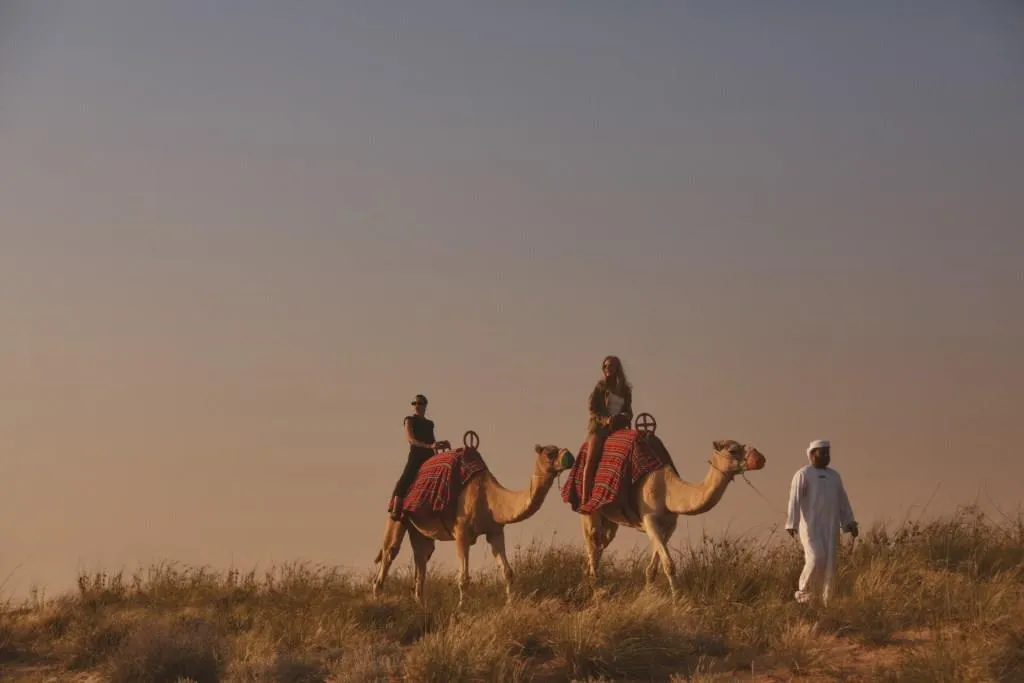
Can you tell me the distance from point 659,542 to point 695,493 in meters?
0.86

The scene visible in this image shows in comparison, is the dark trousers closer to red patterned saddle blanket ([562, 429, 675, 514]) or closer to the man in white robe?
red patterned saddle blanket ([562, 429, 675, 514])

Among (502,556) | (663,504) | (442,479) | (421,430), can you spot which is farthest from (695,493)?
(421,430)

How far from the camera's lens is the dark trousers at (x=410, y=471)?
20.6 m

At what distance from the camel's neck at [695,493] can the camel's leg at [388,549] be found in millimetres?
4681

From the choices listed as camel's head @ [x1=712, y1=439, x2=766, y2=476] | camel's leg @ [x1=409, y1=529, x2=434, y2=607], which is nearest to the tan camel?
camel's head @ [x1=712, y1=439, x2=766, y2=476]

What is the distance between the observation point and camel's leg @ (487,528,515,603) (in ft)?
59.7

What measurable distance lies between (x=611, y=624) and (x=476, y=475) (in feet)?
16.2

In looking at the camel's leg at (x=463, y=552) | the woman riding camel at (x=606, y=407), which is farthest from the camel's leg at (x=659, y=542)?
the camel's leg at (x=463, y=552)

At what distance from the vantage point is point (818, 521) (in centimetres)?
1648

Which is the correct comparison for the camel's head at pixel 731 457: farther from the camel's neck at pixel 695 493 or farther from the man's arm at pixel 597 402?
the man's arm at pixel 597 402

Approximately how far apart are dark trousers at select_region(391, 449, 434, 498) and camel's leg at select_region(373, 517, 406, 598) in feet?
2.21

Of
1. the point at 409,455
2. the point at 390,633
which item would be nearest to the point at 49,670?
the point at 390,633

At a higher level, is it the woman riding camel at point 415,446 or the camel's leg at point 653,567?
the woman riding camel at point 415,446

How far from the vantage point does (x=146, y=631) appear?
1688 centimetres
